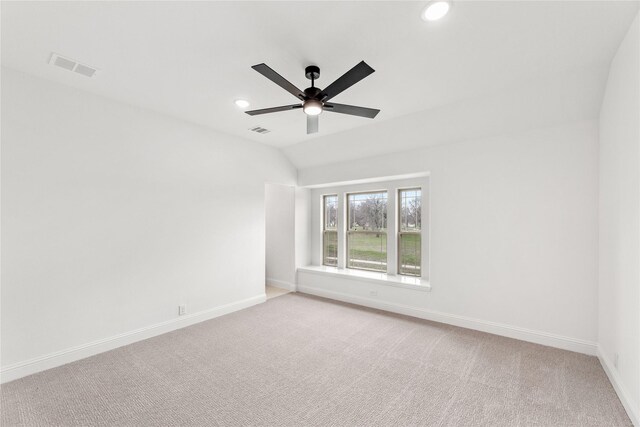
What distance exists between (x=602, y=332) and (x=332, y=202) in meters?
4.28

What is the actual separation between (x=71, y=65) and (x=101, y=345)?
2.88 metres

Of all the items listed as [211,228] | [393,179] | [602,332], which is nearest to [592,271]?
[602,332]

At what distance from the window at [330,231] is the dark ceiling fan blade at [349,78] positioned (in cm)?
356

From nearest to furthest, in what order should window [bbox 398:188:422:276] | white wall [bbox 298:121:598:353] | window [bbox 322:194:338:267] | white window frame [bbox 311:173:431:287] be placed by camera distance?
white wall [bbox 298:121:598:353] → white window frame [bbox 311:173:431:287] → window [bbox 398:188:422:276] → window [bbox 322:194:338:267]

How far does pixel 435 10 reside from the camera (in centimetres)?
181

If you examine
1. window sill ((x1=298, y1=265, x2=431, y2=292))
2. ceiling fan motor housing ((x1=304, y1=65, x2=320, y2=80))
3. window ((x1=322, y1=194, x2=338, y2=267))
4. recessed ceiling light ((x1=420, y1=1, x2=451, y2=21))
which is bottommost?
window sill ((x1=298, y1=265, x2=431, y2=292))

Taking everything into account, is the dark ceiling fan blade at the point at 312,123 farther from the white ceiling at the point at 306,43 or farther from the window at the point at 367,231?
the window at the point at 367,231

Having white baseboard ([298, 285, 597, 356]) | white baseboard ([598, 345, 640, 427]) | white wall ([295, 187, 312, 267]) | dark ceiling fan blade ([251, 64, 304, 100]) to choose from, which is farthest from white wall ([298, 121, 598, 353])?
dark ceiling fan blade ([251, 64, 304, 100])

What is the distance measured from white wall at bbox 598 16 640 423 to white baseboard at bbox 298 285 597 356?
Answer: 24 centimetres

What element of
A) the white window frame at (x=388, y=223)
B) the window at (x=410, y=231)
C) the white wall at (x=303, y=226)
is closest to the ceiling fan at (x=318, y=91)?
the white window frame at (x=388, y=223)

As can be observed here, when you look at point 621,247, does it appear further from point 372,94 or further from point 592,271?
point 372,94

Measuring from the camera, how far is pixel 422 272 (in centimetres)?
450

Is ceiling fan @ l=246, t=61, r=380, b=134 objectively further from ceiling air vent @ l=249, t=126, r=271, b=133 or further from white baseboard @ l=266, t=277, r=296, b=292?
white baseboard @ l=266, t=277, r=296, b=292

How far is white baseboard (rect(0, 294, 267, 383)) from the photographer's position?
256cm
